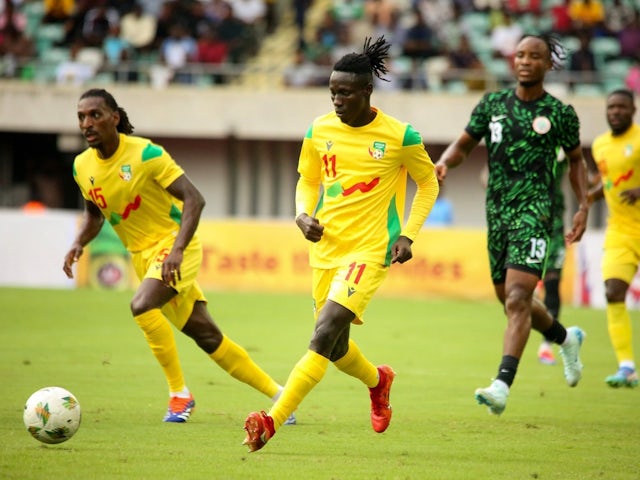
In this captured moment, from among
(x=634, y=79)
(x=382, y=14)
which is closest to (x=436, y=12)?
(x=382, y=14)

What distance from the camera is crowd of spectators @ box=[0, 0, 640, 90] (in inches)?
1117

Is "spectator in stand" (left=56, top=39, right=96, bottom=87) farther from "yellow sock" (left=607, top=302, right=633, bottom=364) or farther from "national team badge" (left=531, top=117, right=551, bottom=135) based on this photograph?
"national team badge" (left=531, top=117, right=551, bottom=135)

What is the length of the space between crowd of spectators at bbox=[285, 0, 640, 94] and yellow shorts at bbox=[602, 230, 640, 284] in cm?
1603

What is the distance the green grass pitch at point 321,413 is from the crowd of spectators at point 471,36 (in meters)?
11.8

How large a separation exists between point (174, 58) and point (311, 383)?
22.9m

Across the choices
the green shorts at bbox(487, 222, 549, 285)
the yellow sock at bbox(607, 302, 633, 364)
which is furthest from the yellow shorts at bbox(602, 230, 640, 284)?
the green shorts at bbox(487, 222, 549, 285)

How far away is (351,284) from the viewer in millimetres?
7848

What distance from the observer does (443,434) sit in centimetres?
854

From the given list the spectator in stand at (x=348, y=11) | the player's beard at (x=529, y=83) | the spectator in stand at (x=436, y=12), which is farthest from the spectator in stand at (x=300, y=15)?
the player's beard at (x=529, y=83)

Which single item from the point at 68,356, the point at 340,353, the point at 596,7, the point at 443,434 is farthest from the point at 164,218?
the point at 596,7

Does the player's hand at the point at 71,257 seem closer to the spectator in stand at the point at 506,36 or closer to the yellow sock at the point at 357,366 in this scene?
the yellow sock at the point at 357,366

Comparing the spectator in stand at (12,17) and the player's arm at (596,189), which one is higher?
the player's arm at (596,189)

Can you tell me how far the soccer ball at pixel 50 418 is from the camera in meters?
7.35

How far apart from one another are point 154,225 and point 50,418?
2.38 metres
